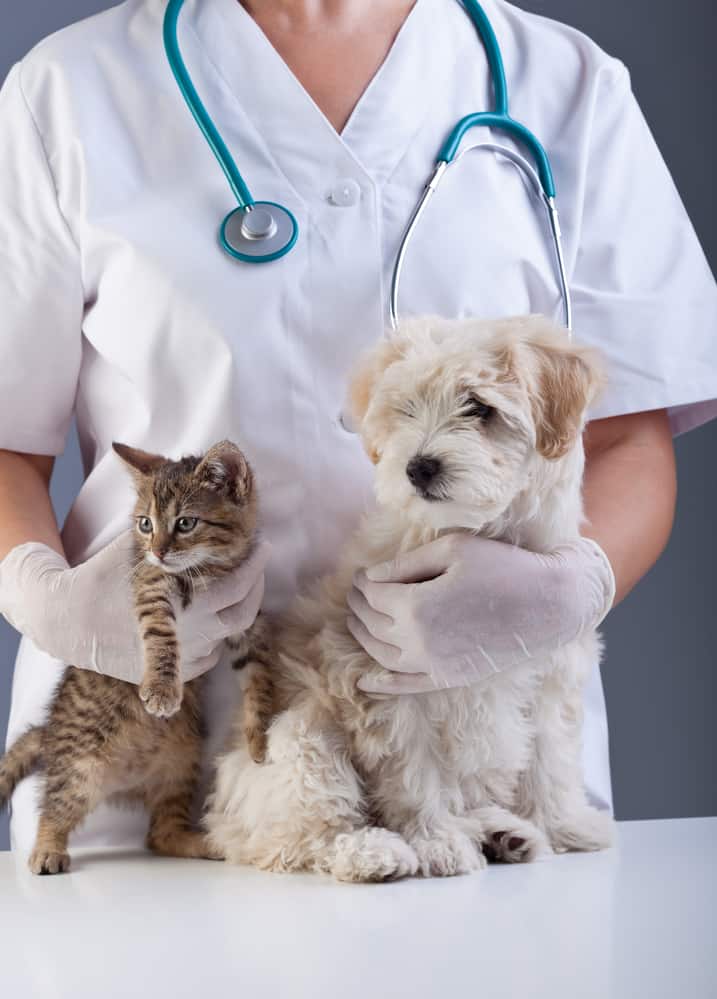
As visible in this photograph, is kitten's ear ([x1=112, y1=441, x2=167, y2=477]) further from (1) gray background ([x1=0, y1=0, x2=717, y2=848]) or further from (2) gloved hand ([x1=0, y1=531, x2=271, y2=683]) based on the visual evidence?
(1) gray background ([x1=0, y1=0, x2=717, y2=848])

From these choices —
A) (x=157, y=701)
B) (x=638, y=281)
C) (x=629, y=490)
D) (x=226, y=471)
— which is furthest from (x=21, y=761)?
(x=638, y=281)

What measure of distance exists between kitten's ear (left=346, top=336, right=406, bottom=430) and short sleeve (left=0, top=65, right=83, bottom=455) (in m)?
0.44

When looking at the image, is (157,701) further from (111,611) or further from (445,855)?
(445,855)

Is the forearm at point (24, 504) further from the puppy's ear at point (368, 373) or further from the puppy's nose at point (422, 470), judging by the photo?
the puppy's nose at point (422, 470)

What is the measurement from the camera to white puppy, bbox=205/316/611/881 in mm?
1189

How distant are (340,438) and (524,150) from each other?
0.48m

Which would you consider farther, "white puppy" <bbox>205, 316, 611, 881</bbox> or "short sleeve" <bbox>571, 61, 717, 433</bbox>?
"short sleeve" <bbox>571, 61, 717, 433</bbox>

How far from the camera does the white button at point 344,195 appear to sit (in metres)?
1.47

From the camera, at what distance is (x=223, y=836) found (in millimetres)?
1334

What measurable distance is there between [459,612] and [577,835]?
12.6 inches

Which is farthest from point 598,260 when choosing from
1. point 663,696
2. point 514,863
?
point 663,696

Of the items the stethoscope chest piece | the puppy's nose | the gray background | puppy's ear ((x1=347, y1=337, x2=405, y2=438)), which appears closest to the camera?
the puppy's nose

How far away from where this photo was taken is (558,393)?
47.6 inches

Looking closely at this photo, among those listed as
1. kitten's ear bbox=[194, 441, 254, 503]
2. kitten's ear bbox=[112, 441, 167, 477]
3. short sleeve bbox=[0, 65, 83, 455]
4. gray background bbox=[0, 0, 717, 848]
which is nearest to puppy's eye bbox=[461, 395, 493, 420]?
kitten's ear bbox=[194, 441, 254, 503]
